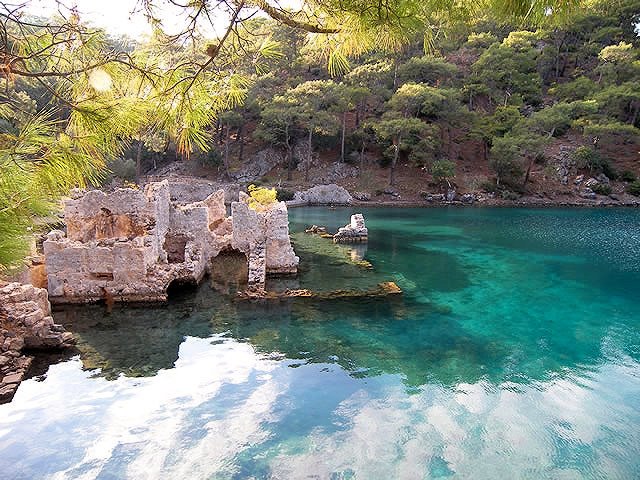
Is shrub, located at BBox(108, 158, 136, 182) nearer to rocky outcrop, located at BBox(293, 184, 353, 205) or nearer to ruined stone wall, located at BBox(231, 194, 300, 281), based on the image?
rocky outcrop, located at BBox(293, 184, 353, 205)

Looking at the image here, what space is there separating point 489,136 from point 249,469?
126 ft

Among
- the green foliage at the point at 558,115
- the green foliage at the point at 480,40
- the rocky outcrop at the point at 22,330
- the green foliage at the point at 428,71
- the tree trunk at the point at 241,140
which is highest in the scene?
the green foliage at the point at 480,40

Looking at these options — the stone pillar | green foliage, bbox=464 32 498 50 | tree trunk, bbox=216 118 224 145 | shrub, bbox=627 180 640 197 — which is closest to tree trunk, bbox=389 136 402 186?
green foliage, bbox=464 32 498 50

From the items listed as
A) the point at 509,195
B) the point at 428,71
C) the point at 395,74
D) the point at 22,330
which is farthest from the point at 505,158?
the point at 22,330

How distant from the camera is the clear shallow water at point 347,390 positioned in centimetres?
641

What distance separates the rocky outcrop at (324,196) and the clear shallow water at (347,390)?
815 inches

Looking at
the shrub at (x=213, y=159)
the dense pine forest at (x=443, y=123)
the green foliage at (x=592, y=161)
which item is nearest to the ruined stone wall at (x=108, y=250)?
the dense pine forest at (x=443, y=123)

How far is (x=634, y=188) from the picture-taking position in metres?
36.5

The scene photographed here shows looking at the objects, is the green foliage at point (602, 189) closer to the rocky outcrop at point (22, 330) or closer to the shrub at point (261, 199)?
the shrub at point (261, 199)

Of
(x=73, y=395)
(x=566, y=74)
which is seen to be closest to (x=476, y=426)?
(x=73, y=395)

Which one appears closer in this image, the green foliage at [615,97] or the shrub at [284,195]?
the green foliage at [615,97]

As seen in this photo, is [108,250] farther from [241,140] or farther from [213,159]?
[241,140]

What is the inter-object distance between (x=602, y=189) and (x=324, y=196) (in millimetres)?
22528

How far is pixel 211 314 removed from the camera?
11961mm
